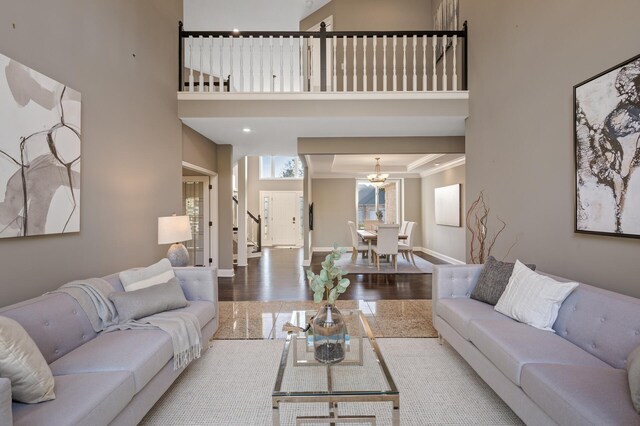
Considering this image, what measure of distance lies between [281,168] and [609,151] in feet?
33.9

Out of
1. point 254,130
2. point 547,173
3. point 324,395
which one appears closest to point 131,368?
point 324,395

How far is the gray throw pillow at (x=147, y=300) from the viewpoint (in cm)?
228

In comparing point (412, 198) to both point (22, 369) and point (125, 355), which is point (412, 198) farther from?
point (22, 369)

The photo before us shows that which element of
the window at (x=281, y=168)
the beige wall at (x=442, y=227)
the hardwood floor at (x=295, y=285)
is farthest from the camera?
the window at (x=281, y=168)

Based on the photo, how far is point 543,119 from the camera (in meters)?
2.81

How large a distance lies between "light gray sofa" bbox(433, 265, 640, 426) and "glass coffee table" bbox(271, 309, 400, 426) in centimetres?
70

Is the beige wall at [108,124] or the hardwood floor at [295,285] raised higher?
the beige wall at [108,124]

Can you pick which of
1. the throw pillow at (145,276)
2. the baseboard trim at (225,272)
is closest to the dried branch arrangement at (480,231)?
the throw pillow at (145,276)

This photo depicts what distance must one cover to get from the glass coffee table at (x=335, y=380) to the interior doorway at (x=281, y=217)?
31.2 feet

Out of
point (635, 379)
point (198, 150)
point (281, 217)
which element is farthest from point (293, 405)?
point (281, 217)

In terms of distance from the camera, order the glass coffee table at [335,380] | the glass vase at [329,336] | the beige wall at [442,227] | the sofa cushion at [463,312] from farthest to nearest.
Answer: the beige wall at [442,227] < the sofa cushion at [463,312] < the glass vase at [329,336] < the glass coffee table at [335,380]

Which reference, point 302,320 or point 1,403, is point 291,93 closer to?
point 302,320

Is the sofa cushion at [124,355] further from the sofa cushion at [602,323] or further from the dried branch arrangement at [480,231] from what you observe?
the dried branch arrangement at [480,231]

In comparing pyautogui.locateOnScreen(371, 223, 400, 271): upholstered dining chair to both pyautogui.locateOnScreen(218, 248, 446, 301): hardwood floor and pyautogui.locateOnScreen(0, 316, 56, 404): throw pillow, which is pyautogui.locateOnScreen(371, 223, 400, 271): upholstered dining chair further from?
pyautogui.locateOnScreen(0, 316, 56, 404): throw pillow
